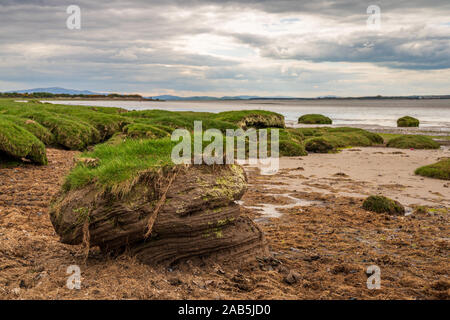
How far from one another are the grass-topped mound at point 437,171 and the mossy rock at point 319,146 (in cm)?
782

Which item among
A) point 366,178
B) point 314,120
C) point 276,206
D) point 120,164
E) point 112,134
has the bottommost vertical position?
point 276,206

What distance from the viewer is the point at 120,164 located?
17.3ft

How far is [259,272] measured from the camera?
5.51 m

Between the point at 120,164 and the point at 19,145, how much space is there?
8414 mm

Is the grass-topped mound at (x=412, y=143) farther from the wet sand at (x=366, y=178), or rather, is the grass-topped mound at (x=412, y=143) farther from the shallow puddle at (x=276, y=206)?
the shallow puddle at (x=276, y=206)

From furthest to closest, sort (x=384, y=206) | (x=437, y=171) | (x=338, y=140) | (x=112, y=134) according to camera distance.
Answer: (x=338, y=140)
(x=112, y=134)
(x=437, y=171)
(x=384, y=206)

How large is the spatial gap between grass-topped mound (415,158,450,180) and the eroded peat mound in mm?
10778

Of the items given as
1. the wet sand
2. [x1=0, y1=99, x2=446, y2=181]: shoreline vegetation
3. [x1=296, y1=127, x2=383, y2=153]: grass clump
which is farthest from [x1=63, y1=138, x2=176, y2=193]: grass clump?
[x1=296, y1=127, x2=383, y2=153]: grass clump

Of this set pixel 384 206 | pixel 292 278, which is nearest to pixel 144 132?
pixel 384 206

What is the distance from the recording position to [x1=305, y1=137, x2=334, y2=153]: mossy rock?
22.3m

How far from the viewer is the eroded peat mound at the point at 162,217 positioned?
5094 mm

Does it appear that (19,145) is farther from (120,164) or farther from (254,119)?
(254,119)

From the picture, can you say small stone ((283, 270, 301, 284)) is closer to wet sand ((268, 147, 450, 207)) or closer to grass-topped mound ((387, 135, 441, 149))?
wet sand ((268, 147, 450, 207))
